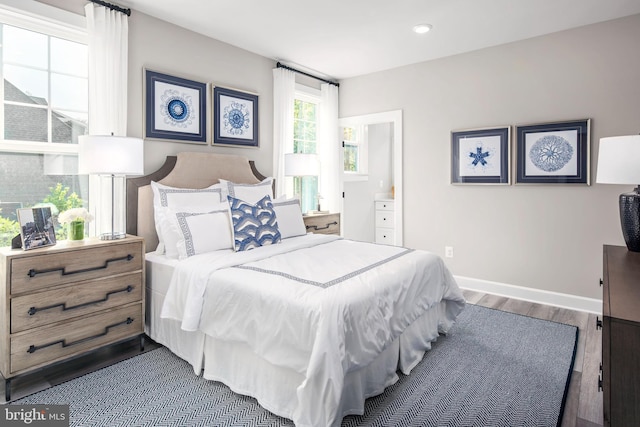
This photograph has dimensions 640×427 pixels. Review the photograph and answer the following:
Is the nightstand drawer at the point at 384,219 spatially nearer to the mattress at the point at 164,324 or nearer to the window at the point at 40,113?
the mattress at the point at 164,324

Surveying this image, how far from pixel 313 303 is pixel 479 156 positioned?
3048 millimetres

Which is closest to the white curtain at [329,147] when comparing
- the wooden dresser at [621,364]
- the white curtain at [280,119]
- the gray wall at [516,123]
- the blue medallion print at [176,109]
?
the gray wall at [516,123]

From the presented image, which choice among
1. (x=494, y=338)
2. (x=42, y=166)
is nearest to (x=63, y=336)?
(x=42, y=166)

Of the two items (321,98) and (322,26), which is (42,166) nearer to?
(322,26)

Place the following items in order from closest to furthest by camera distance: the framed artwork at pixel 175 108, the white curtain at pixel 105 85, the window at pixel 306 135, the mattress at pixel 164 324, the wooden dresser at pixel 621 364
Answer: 1. the wooden dresser at pixel 621 364
2. the mattress at pixel 164 324
3. the white curtain at pixel 105 85
4. the framed artwork at pixel 175 108
5. the window at pixel 306 135

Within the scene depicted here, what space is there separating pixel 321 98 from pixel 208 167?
215cm

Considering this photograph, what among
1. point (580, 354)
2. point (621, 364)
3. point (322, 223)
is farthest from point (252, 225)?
point (580, 354)

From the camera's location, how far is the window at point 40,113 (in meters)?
2.49

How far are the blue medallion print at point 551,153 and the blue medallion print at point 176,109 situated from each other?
132 inches

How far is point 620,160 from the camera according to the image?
1973mm

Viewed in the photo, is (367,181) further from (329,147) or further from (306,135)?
(306,135)

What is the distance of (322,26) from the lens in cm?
337

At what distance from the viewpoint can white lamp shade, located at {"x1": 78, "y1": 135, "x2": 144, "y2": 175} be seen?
2.44 metres

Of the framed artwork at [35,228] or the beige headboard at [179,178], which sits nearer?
the framed artwork at [35,228]
